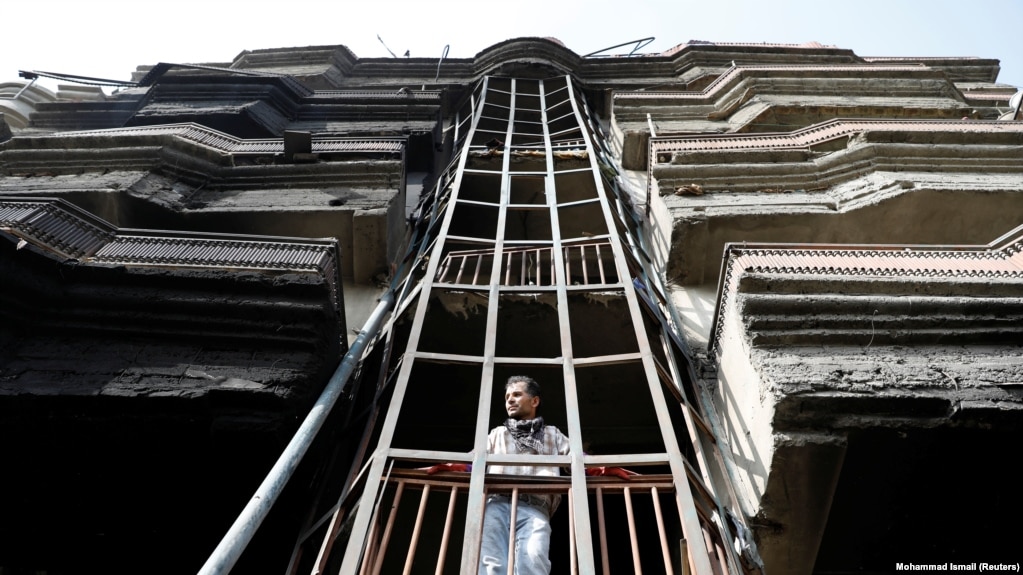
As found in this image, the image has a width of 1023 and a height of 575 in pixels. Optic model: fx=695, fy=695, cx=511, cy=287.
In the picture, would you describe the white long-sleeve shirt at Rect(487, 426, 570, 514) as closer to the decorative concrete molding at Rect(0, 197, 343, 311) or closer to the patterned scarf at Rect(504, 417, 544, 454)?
the patterned scarf at Rect(504, 417, 544, 454)

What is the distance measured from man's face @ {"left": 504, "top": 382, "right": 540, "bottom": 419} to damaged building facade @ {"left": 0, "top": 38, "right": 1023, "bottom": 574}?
21 centimetres

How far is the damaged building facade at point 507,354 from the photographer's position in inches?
130

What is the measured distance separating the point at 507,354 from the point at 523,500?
1.80 metres

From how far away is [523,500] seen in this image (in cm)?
317

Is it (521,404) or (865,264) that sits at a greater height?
(865,264)

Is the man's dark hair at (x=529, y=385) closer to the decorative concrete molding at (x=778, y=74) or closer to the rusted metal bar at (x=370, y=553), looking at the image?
the rusted metal bar at (x=370, y=553)

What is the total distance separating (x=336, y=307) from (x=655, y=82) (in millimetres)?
11419

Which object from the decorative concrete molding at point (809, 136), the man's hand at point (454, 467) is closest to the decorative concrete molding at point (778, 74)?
the decorative concrete molding at point (809, 136)

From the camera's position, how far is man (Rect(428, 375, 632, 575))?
2891 mm

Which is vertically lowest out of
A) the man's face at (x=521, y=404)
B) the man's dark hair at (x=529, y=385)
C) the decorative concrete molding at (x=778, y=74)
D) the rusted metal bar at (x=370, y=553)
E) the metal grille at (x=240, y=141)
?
the rusted metal bar at (x=370, y=553)

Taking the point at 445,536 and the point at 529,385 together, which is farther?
the point at 529,385

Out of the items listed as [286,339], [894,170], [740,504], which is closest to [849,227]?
[894,170]

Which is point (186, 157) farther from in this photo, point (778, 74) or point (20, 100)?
point (778, 74)

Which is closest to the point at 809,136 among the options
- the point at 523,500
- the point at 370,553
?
the point at 523,500
